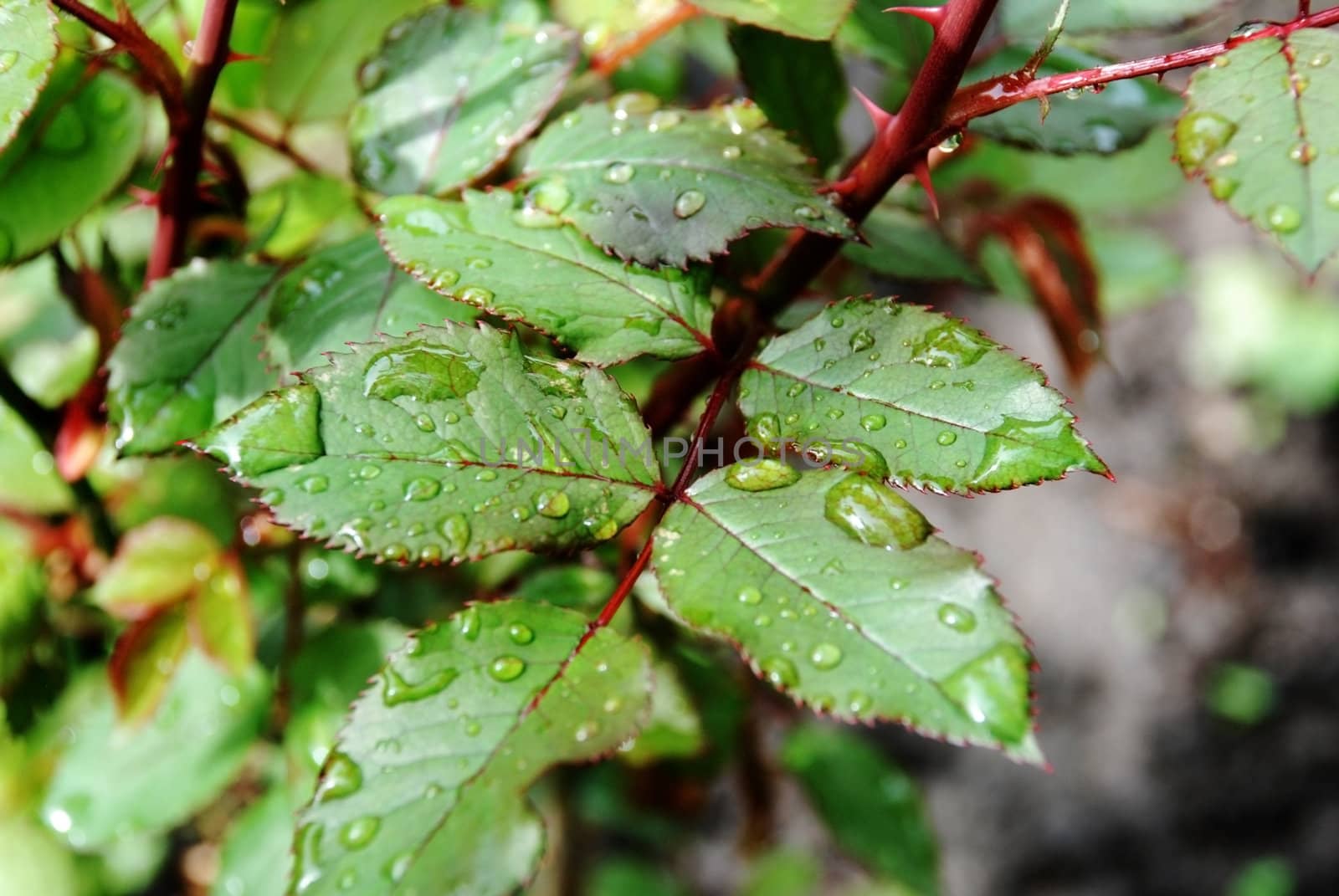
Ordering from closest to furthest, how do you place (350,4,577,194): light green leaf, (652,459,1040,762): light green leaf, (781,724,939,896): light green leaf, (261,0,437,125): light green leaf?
(652,459,1040,762): light green leaf → (350,4,577,194): light green leaf → (261,0,437,125): light green leaf → (781,724,939,896): light green leaf

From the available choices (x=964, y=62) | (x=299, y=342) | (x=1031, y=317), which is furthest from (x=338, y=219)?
(x=1031, y=317)

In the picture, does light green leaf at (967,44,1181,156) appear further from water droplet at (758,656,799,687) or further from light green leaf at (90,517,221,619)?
light green leaf at (90,517,221,619)

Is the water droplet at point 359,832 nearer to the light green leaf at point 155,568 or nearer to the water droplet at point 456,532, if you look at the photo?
the water droplet at point 456,532

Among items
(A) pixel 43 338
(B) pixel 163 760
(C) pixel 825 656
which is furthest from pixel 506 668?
(A) pixel 43 338

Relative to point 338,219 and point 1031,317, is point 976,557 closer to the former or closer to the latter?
point 338,219

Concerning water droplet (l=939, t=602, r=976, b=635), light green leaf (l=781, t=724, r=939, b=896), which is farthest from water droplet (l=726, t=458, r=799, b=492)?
light green leaf (l=781, t=724, r=939, b=896)
